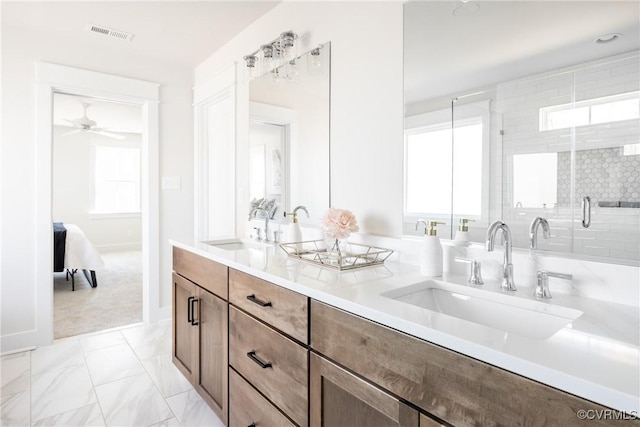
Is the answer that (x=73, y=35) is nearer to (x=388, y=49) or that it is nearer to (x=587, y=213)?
(x=388, y=49)

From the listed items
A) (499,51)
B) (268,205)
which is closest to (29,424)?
(268,205)

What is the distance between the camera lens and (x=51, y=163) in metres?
2.79

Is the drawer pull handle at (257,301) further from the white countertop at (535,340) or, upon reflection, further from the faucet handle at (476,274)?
the faucet handle at (476,274)

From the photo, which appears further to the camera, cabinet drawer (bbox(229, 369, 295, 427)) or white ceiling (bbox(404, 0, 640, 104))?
cabinet drawer (bbox(229, 369, 295, 427))

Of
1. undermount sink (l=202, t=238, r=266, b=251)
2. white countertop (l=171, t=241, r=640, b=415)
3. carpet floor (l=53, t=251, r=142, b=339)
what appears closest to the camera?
white countertop (l=171, t=241, r=640, b=415)

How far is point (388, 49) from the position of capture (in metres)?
1.66

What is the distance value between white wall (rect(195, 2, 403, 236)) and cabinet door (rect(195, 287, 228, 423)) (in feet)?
2.71

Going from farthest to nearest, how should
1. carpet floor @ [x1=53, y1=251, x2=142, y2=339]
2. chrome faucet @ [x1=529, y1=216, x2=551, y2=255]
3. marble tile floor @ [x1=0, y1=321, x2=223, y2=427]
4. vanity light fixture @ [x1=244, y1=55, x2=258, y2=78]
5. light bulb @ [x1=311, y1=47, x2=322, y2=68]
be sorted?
carpet floor @ [x1=53, y1=251, x2=142, y2=339] < vanity light fixture @ [x1=244, y1=55, x2=258, y2=78] < light bulb @ [x1=311, y1=47, x2=322, y2=68] < marble tile floor @ [x1=0, y1=321, x2=223, y2=427] < chrome faucet @ [x1=529, y1=216, x2=551, y2=255]

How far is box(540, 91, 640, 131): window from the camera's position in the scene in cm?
99

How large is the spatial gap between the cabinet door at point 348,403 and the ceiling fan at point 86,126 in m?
5.24

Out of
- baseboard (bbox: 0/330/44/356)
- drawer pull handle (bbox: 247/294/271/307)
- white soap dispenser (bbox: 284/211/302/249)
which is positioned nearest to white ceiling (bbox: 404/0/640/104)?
white soap dispenser (bbox: 284/211/302/249)

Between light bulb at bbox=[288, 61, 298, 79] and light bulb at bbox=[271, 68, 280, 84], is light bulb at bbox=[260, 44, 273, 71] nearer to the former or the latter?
light bulb at bbox=[271, 68, 280, 84]

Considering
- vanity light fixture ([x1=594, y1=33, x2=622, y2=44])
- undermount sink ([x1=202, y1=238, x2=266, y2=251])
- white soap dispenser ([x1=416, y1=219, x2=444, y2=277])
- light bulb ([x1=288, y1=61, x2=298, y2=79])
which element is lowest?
A: undermount sink ([x1=202, y1=238, x2=266, y2=251])

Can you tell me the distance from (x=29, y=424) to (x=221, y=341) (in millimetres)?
1124
